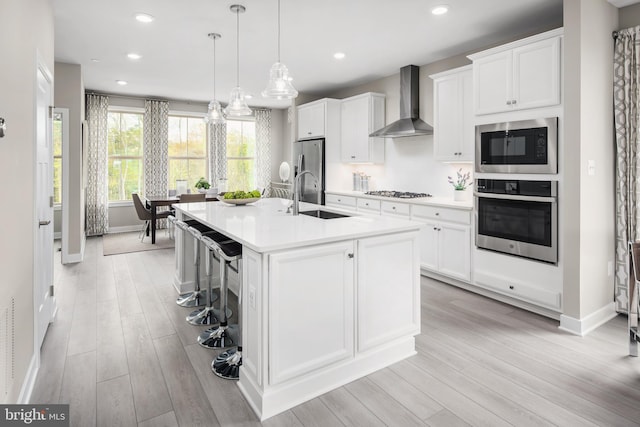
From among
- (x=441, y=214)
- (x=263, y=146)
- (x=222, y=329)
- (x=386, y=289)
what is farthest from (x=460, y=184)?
(x=263, y=146)

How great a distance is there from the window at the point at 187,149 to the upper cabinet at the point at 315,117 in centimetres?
247

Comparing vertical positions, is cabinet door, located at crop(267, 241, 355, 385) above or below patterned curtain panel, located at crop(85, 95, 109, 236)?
below

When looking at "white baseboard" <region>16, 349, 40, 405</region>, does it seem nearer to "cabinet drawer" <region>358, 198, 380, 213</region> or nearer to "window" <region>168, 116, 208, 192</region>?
"cabinet drawer" <region>358, 198, 380, 213</region>

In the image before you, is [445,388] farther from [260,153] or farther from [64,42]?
[260,153]

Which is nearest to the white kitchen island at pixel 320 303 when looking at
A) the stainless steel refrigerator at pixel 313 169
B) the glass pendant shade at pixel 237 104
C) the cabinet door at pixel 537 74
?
the glass pendant shade at pixel 237 104

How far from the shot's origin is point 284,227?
8.11 feet

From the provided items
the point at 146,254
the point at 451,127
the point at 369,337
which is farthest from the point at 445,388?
the point at 146,254

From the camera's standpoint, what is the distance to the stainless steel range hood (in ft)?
16.2

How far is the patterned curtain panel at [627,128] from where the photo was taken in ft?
10.2

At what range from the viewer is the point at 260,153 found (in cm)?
866

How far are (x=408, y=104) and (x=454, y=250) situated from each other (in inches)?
83.7

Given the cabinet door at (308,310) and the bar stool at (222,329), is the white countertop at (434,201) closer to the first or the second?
the cabinet door at (308,310)

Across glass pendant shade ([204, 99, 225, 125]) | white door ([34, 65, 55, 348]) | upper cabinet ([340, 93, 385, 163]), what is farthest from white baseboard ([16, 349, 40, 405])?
upper cabinet ([340, 93, 385, 163])

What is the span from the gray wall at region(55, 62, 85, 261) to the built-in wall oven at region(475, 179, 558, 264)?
16.7 feet
